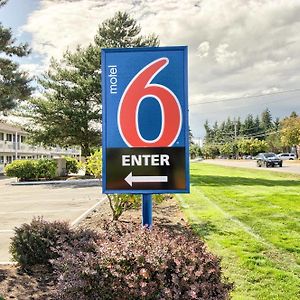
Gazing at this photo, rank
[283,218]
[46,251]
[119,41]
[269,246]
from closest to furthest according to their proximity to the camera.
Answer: [46,251]
[269,246]
[283,218]
[119,41]

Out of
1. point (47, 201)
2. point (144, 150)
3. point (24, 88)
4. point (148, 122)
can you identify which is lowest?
point (47, 201)

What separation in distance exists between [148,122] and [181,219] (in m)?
5.65

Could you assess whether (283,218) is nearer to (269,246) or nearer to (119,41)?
(269,246)

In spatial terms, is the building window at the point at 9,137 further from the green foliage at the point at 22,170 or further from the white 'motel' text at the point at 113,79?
the white 'motel' text at the point at 113,79

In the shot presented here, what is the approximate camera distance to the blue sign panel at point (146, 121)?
4.46 metres

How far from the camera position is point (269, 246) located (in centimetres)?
642

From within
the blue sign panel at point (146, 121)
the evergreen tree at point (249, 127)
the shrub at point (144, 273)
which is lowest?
the shrub at point (144, 273)

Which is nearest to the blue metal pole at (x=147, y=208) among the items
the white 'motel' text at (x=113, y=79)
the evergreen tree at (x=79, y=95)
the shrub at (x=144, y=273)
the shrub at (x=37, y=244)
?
the shrub at (x=37, y=244)

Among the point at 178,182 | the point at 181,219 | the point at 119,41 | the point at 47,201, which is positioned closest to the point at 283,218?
the point at 181,219

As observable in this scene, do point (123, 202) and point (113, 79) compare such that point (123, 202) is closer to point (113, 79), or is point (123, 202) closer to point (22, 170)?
point (113, 79)

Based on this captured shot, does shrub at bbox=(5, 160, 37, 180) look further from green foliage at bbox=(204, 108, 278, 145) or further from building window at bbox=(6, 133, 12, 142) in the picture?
green foliage at bbox=(204, 108, 278, 145)

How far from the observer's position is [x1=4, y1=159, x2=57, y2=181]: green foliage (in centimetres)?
2766

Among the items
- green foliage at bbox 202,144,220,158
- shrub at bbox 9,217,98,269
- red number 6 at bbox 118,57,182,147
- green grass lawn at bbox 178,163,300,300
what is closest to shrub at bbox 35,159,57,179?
green grass lawn at bbox 178,163,300,300

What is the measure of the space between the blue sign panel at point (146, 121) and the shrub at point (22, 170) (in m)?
24.5
